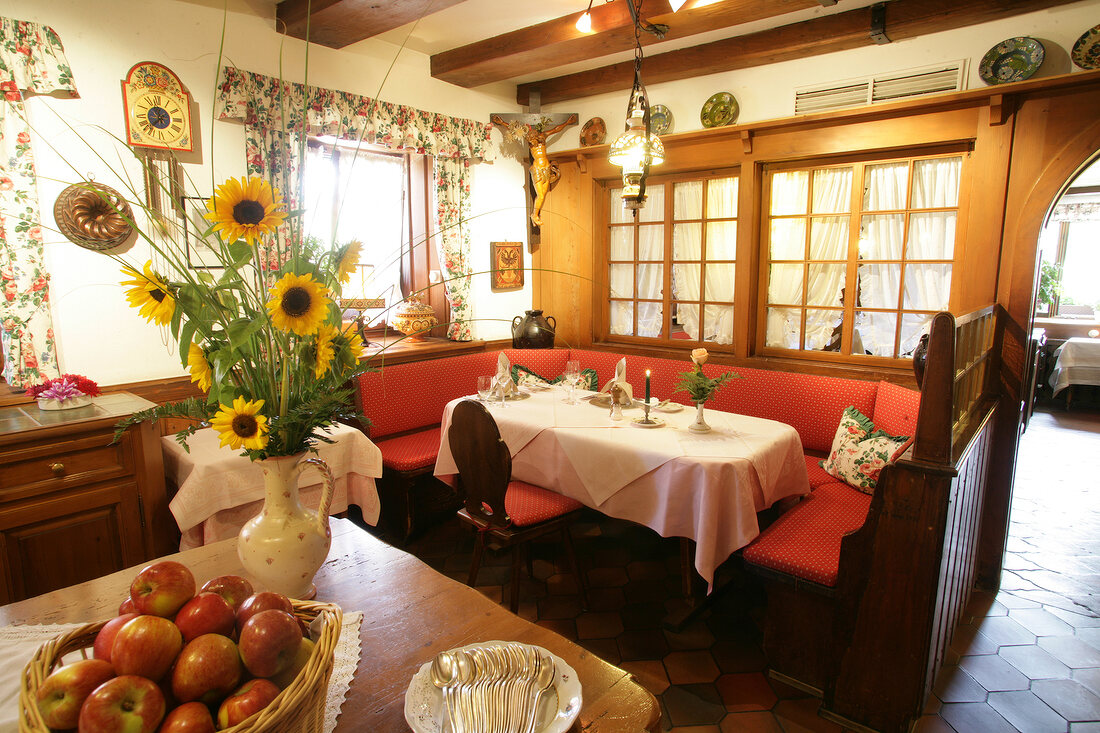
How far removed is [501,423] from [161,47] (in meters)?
2.51

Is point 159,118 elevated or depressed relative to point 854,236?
elevated

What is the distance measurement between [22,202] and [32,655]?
2.46 meters

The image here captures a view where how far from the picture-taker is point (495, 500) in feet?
7.98

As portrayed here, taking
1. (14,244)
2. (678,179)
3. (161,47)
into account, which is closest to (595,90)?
(678,179)

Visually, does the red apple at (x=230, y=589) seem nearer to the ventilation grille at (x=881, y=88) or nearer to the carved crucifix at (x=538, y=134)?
the ventilation grille at (x=881, y=88)

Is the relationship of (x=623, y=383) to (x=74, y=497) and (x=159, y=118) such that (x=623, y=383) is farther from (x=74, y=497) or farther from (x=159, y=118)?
(x=159, y=118)

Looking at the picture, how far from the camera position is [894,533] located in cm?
183

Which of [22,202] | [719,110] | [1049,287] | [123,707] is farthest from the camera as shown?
[1049,287]

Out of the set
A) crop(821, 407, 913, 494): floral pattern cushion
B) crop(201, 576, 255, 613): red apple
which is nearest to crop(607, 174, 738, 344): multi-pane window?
crop(821, 407, 913, 494): floral pattern cushion

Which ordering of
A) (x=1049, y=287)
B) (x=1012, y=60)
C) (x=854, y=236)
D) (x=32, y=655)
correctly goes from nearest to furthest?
(x=32, y=655)
(x=1012, y=60)
(x=854, y=236)
(x=1049, y=287)

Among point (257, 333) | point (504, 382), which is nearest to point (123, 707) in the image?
point (257, 333)

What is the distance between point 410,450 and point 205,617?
2.81m

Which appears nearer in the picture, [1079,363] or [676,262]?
Answer: [676,262]

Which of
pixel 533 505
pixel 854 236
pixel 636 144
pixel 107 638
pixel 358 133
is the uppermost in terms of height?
pixel 358 133
